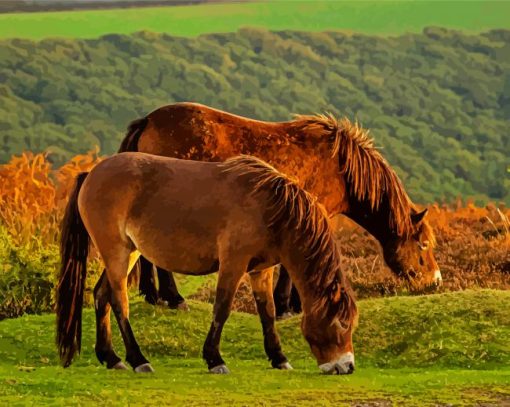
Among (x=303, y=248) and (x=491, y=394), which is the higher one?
(x=303, y=248)

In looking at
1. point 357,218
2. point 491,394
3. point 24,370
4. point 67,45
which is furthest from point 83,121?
point 491,394

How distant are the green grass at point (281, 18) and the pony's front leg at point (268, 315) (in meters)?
24.7

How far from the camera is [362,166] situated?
13273 mm

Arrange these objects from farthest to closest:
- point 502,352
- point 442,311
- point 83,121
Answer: point 83,121 < point 442,311 < point 502,352

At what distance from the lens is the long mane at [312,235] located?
32.7 feet

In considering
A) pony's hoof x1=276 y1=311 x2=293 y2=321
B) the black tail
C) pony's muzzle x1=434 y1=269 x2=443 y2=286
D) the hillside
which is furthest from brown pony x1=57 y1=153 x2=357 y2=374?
the hillside

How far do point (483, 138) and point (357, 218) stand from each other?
60.8 feet

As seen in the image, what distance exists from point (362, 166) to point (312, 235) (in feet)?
10.9

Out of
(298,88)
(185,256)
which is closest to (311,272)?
(185,256)

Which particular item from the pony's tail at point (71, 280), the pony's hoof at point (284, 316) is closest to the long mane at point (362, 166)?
the pony's hoof at point (284, 316)

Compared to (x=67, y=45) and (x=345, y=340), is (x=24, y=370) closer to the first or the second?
(x=345, y=340)

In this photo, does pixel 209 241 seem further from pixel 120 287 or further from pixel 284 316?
pixel 284 316

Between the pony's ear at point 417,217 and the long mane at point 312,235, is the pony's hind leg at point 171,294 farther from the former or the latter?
the long mane at point 312,235

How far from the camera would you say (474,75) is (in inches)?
1358
